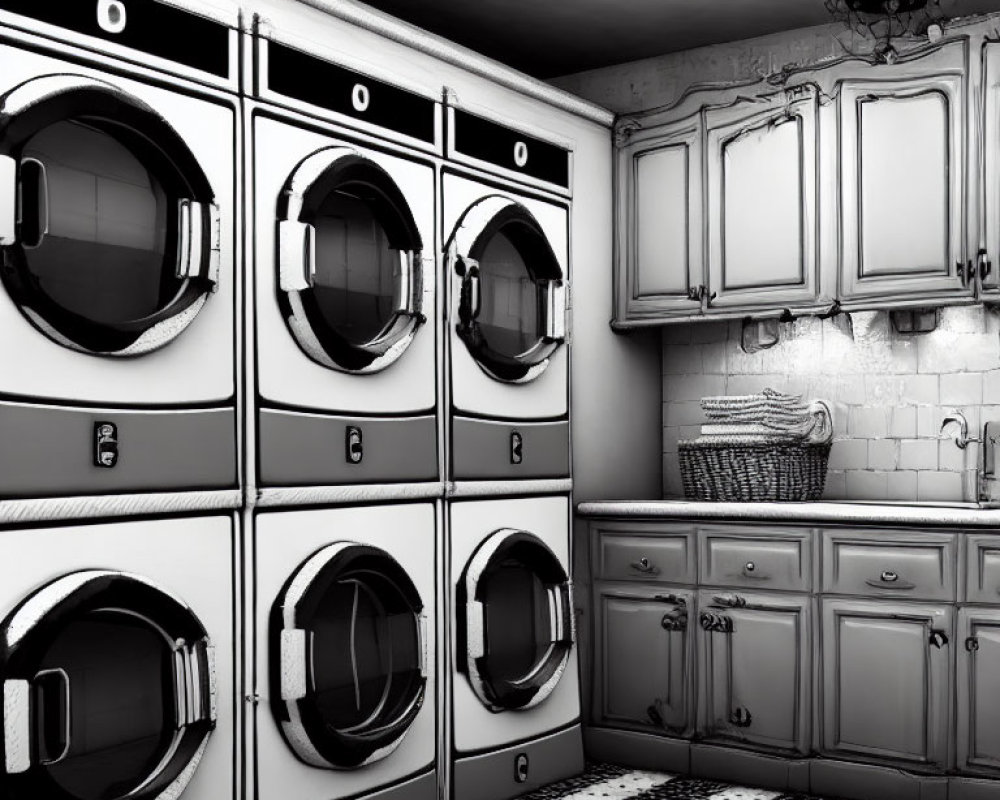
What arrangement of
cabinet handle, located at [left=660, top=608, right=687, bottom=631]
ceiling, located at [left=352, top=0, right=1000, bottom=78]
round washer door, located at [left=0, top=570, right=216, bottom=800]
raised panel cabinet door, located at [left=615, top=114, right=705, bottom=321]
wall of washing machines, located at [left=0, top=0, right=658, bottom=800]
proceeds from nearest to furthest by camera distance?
1. round washer door, located at [left=0, top=570, right=216, bottom=800]
2. wall of washing machines, located at [left=0, top=0, right=658, bottom=800]
3. cabinet handle, located at [left=660, top=608, right=687, bottom=631]
4. ceiling, located at [left=352, top=0, right=1000, bottom=78]
5. raised panel cabinet door, located at [left=615, top=114, right=705, bottom=321]

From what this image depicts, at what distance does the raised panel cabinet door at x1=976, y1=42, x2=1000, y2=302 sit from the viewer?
4.02 m

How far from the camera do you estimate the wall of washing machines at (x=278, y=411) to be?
2.59 metres

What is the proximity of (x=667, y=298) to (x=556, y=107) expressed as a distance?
2.68 ft

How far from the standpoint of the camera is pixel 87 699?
8.60ft

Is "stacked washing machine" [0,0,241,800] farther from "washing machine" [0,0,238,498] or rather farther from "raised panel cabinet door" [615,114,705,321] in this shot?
"raised panel cabinet door" [615,114,705,321]

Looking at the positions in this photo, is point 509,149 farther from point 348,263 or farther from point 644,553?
point 644,553

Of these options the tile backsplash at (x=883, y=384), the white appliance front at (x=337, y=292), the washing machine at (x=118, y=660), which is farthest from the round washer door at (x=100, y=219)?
the tile backsplash at (x=883, y=384)

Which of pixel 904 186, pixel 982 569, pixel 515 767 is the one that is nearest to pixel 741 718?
pixel 515 767

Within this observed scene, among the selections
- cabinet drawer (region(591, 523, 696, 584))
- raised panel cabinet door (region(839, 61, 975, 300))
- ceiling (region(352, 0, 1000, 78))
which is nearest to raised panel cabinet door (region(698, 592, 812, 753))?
cabinet drawer (region(591, 523, 696, 584))

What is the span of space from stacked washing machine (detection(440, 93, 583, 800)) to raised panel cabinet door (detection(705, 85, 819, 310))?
578 mm

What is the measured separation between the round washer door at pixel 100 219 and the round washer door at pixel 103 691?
21.5 inches

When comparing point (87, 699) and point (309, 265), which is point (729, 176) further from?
point (87, 699)

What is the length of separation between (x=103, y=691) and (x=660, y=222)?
2809 mm

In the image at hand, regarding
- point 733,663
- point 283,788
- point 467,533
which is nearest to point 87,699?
point 283,788
